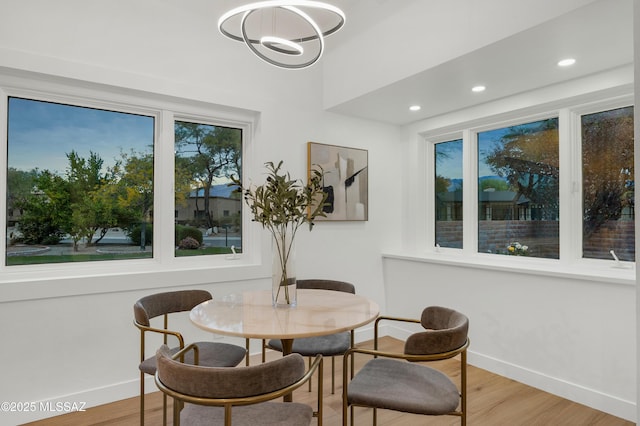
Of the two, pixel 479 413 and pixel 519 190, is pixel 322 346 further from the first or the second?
pixel 519 190

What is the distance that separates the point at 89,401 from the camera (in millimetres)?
2508

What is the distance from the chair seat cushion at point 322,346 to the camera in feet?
7.25

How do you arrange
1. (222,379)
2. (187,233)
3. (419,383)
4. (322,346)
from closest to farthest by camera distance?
1. (222,379)
2. (419,383)
3. (322,346)
4. (187,233)

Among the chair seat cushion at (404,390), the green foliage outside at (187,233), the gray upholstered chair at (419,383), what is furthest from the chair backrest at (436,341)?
the green foliage outside at (187,233)

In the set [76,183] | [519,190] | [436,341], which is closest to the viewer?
[436,341]

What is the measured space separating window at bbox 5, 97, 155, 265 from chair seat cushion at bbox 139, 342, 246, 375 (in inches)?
42.3

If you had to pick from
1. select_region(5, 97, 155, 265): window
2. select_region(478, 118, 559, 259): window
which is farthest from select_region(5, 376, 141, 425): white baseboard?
select_region(478, 118, 559, 259): window

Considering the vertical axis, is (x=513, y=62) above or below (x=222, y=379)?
above

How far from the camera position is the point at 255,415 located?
56.2 inches

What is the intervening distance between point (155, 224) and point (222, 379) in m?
2.01

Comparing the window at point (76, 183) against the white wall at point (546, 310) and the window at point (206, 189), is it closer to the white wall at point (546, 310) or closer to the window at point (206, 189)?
the window at point (206, 189)

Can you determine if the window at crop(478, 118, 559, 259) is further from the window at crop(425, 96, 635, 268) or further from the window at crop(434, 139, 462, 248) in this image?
the window at crop(434, 139, 462, 248)

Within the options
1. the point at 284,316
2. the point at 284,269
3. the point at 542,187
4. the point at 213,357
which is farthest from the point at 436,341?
the point at 542,187

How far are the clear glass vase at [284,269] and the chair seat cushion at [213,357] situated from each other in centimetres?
40
